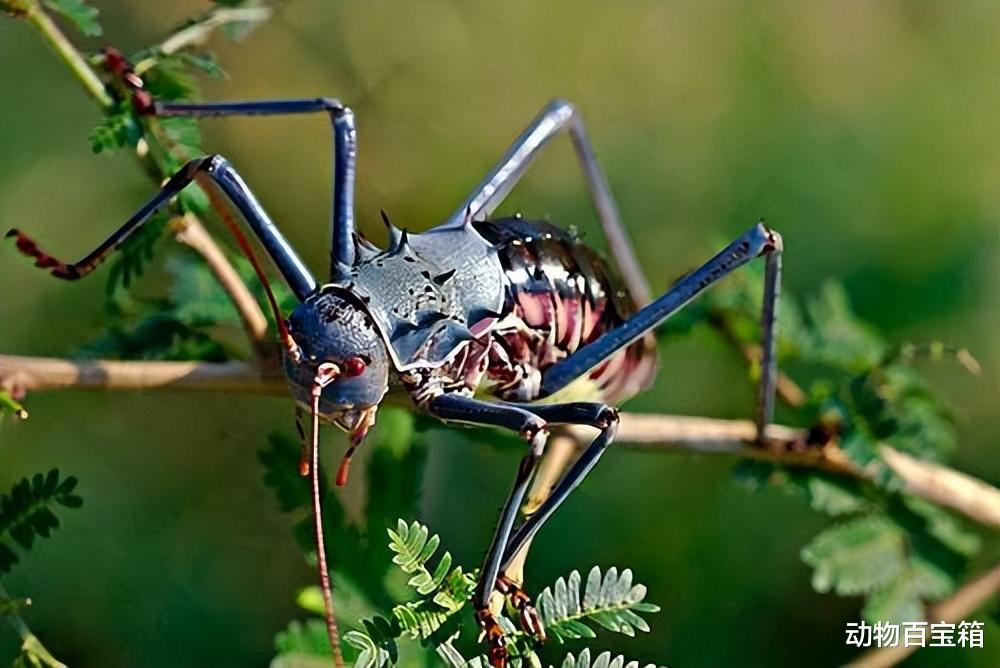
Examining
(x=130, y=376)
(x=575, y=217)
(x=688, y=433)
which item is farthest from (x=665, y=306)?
(x=575, y=217)

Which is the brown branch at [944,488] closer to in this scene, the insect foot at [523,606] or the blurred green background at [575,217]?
the blurred green background at [575,217]

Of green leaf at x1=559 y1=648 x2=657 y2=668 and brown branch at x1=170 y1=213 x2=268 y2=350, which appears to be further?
brown branch at x1=170 y1=213 x2=268 y2=350

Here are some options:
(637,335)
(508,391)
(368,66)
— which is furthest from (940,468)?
(368,66)

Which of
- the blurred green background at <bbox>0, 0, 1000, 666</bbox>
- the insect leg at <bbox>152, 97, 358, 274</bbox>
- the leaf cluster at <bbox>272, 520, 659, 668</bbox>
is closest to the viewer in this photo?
the leaf cluster at <bbox>272, 520, 659, 668</bbox>

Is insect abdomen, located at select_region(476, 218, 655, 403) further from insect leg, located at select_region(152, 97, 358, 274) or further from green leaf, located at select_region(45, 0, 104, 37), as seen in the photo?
green leaf, located at select_region(45, 0, 104, 37)

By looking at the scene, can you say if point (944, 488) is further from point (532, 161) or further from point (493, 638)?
point (493, 638)

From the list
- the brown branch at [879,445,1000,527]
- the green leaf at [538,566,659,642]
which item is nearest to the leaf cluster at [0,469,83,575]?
the green leaf at [538,566,659,642]
